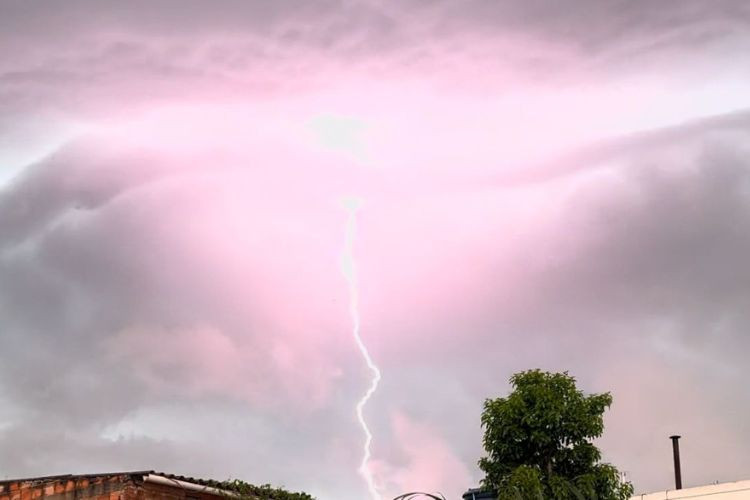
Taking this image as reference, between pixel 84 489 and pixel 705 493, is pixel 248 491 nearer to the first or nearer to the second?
pixel 84 489

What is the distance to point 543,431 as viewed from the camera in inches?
1432

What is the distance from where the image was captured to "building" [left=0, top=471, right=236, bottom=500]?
2862 centimetres

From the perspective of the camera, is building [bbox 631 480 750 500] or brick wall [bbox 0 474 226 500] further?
building [bbox 631 480 750 500]

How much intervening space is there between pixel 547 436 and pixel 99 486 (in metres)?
15.7

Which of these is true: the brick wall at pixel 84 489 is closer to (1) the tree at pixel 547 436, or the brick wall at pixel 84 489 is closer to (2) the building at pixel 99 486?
(2) the building at pixel 99 486

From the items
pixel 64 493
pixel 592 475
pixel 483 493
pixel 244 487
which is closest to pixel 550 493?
pixel 592 475

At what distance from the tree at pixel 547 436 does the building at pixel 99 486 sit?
38.7ft

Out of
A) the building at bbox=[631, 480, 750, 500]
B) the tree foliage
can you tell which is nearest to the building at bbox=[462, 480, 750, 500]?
the building at bbox=[631, 480, 750, 500]

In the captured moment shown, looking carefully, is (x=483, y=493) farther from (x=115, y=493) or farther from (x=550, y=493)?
(x=115, y=493)

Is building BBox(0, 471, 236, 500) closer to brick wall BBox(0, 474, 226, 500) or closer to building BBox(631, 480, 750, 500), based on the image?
brick wall BBox(0, 474, 226, 500)

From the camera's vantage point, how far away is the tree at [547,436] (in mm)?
35906

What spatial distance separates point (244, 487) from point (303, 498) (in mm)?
2266

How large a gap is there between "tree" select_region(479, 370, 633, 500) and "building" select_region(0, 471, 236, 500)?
38.7 feet

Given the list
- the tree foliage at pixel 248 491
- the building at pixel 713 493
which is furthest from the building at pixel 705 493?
the tree foliage at pixel 248 491
